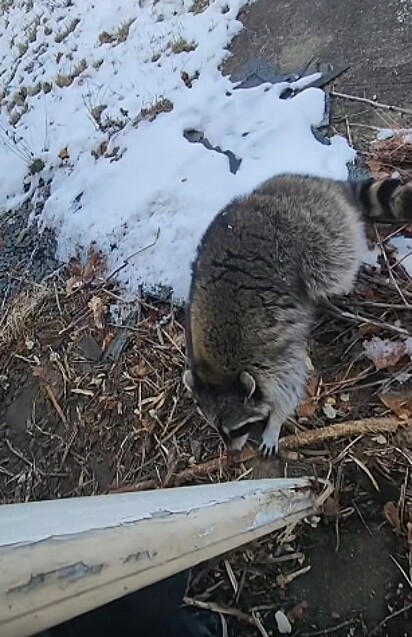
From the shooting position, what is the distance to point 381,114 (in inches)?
141

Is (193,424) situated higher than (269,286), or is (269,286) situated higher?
(269,286)

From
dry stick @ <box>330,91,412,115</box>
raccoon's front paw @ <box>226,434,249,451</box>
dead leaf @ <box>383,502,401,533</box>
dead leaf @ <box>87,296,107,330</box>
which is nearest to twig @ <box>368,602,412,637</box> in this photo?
dead leaf @ <box>383,502,401,533</box>

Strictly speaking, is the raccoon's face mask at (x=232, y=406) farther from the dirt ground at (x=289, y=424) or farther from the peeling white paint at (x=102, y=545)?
the peeling white paint at (x=102, y=545)

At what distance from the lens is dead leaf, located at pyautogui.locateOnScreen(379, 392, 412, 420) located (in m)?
2.58

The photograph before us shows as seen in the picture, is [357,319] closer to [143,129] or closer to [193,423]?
[193,423]

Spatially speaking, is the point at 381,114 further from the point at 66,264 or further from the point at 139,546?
the point at 139,546

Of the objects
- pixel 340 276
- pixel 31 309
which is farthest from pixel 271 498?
pixel 31 309

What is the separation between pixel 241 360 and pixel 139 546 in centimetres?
143

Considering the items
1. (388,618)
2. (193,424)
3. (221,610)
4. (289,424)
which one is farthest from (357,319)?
(221,610)

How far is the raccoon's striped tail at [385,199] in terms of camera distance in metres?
2.81

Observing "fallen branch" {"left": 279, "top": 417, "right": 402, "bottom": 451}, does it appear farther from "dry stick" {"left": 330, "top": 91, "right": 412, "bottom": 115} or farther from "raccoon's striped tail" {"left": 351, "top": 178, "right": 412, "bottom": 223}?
"dry stick" {"left": 330, "top": 91, "right": 412, "bottom": 115}

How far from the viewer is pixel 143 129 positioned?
441cm

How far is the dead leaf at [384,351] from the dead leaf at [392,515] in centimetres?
55

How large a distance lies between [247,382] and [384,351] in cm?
56
